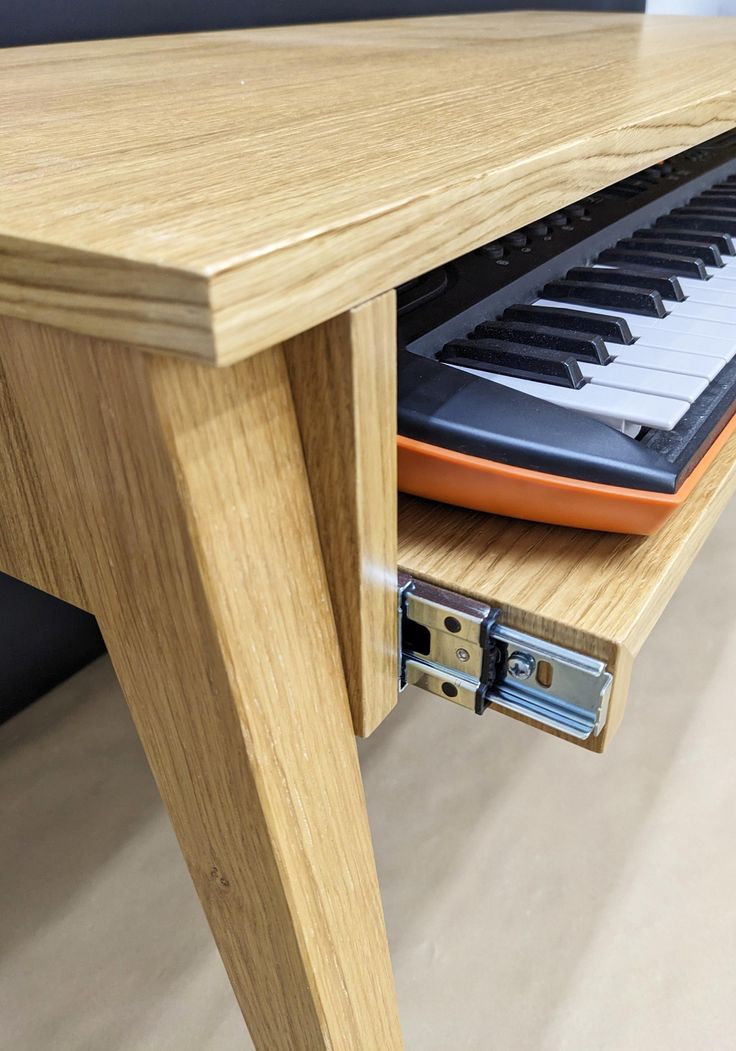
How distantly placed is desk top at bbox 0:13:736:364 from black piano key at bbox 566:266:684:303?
0.10m

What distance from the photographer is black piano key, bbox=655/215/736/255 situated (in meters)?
0.67

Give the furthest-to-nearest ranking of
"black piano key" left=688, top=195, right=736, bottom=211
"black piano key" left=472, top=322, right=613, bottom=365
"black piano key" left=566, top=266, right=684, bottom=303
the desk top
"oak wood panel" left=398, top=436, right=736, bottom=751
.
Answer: "black piano key" left=688, top=195, right=736, bottom=211, "black piano key" left=566, top=266, right=684, bottom=303, "black piano key" left=472, top=322, right=613, bottom=365, "oak wood panel" left=398, top=436, right=736, bottom=751, the desk top

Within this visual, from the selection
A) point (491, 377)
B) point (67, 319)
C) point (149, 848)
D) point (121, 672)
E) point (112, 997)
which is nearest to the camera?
point (67, 319)

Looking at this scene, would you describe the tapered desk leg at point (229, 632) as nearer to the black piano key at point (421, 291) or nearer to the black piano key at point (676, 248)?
the black piano key at point (421, 291)

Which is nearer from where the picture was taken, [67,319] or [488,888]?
[67,319]

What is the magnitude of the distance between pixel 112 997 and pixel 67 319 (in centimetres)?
56

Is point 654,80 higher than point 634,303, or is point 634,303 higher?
point 654,80

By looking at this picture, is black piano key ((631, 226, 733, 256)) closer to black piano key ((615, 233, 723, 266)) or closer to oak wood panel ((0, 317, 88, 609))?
black piano key ((615, 233, 723, 266))

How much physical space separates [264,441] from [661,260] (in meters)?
0.45

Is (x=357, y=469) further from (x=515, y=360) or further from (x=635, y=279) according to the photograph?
(x=635, y=279)

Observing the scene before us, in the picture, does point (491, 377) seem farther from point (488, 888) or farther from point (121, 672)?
point (488, 888)

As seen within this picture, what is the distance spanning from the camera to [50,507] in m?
0.31

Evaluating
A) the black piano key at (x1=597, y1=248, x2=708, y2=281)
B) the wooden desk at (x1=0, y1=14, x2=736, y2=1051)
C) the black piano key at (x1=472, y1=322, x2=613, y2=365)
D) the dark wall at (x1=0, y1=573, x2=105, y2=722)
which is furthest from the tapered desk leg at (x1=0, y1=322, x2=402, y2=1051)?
the dark wall at (x1=0, y1=573, x2=105, y2=722)

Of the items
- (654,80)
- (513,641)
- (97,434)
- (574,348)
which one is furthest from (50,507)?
(654,80)
